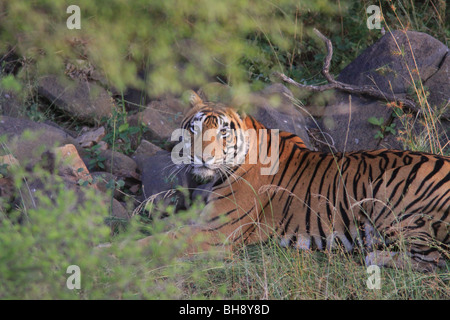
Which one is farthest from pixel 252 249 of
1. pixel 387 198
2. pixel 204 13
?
pixel 204 13

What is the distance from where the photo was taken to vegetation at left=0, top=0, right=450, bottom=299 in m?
3.24

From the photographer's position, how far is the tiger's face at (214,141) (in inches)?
197

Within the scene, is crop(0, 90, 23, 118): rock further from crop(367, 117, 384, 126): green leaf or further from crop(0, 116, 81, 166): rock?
crop(367, 117, 384, 126): green leaf

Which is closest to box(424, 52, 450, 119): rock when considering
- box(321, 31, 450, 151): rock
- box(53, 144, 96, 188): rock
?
box(321, 31, 450, 151): rock

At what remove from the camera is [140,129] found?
23.5 feet

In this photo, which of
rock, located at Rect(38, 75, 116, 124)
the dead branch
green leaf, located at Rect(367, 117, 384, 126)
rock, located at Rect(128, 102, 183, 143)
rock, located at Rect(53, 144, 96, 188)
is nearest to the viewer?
rock, located at Rect(53, 144, 96, 188)

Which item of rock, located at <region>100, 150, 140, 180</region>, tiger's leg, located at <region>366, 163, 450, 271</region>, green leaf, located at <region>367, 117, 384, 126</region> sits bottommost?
tiger's leg, located at <region>366, 163, 450, 271</region>

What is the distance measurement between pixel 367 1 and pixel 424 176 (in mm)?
4740

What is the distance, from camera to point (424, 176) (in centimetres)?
457

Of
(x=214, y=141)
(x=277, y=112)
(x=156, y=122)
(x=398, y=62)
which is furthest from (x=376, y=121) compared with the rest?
(x=156, y=122)

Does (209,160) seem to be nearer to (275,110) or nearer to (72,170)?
(72,170)

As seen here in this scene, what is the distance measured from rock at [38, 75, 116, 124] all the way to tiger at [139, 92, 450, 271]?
2.69 meters

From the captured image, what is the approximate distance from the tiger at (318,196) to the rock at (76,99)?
2.69 metres
